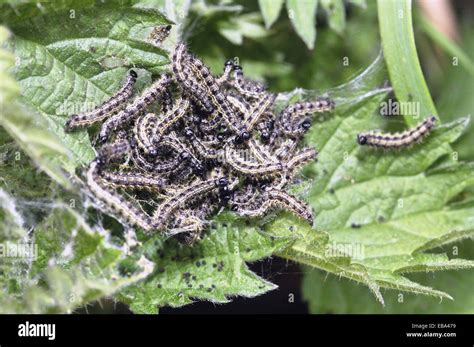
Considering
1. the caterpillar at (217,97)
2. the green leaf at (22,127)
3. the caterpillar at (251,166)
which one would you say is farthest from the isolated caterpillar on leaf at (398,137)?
the green leaf at (22,127)

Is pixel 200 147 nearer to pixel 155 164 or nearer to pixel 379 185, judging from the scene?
pixel 155 164

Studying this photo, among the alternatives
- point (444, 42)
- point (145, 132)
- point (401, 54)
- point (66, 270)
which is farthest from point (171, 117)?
point (444, 42)

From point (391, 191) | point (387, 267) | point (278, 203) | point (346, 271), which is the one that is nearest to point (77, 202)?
point (278, 203)

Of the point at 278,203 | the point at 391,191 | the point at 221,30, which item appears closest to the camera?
the point at 278,203

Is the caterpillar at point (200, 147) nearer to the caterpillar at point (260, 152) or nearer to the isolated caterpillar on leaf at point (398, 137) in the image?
the caterpillar at point (260, 152)

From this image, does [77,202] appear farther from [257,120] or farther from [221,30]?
[221,30]
